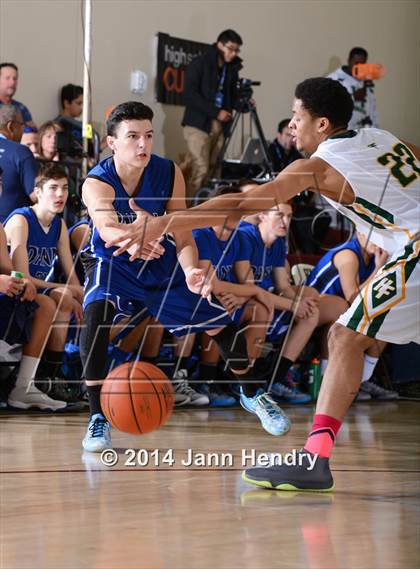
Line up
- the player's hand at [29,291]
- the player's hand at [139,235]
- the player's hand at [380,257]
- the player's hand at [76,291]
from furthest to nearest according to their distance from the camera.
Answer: the player's hand at [380,257], the player's hand at [76,291], the player's hand at [29,291], the player's hand at [139,235]

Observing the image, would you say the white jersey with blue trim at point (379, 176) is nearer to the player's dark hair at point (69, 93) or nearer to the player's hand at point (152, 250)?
the player's hand at point (152, 250)

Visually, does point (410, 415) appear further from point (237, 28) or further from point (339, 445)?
point (237, 28)

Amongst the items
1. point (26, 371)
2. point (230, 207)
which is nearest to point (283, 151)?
point (26, 371)

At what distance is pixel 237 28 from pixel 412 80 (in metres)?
3.42

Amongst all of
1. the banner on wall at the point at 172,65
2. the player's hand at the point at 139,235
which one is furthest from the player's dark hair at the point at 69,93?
the player's hand at the point at 139,235

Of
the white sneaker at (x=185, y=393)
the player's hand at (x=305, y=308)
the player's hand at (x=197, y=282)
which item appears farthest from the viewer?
the player's hand at (x=305, y=308)

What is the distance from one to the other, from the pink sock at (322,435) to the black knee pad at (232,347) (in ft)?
4.25

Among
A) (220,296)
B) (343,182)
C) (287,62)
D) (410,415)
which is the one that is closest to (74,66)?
(287,62)

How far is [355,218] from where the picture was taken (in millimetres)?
3570

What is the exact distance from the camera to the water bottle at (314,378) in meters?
6.95

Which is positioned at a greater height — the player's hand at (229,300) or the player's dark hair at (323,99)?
the player's dark hair at (323,99)

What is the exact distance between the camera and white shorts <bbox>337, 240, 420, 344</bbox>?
11.0 ft

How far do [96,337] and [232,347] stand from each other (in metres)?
0.81

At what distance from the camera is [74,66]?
8.90m
